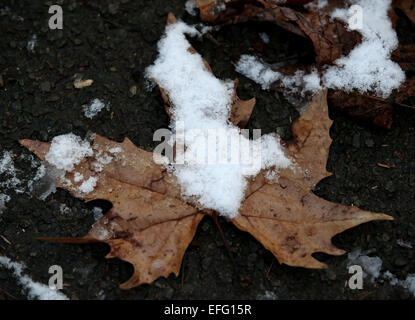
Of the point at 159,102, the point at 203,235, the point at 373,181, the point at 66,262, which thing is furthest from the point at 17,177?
the point at 373,181

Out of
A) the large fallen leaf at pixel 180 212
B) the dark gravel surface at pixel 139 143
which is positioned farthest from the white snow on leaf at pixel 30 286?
the large fallen leaf at pixel 180 212

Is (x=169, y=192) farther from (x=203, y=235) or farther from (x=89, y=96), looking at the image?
(x=89, y=96)

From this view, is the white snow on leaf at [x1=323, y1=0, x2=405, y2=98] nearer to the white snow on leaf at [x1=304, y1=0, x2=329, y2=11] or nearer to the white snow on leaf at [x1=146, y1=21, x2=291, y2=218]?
the white snow on leaf at [x1=304, y1=0, x2=329, y2=11]

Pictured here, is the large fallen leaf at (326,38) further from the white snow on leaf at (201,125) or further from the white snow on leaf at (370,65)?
the white snow on leaf at (201,125)

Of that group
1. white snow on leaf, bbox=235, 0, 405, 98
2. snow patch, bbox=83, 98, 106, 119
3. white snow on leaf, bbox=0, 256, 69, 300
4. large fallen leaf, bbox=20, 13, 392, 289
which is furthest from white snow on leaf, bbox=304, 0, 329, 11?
white snow on leaf, bbox=0, 256, 69, 300

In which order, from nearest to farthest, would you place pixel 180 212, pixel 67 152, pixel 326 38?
pixel 180 212
pixel 67 152
pixel 326 38

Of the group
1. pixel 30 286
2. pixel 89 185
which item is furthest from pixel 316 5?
pixel 30 286

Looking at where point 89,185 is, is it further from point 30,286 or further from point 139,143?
point 30,286
